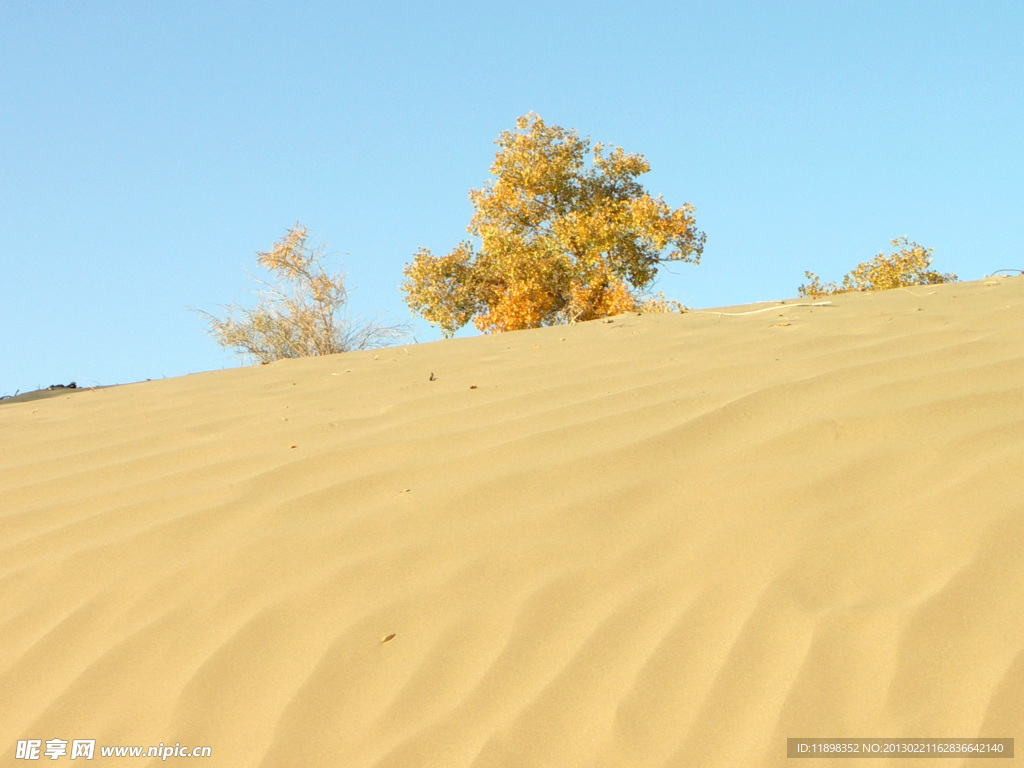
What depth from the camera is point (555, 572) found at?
2174 mm

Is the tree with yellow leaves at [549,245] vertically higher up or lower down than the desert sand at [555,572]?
higher up

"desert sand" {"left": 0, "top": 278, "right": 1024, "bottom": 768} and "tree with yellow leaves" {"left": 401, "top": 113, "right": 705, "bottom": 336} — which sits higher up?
"tree with yellow leaves" {"left": 401, "top": 113, "right": 705, "bottom": 336}

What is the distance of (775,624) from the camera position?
1.90 metres

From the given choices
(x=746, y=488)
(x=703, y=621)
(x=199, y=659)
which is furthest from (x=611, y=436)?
(x=199, y=659)

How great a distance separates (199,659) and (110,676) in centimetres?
18

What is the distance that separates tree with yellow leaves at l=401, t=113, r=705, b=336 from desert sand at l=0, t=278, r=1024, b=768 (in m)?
14.4

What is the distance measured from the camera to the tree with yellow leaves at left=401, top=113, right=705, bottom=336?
1808cm

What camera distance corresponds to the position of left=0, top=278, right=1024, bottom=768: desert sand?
1.76m

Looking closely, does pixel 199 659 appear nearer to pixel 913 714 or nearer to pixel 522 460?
pixel 522 460

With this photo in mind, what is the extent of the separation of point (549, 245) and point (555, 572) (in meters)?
16.6

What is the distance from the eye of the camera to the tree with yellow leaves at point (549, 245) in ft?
59.3

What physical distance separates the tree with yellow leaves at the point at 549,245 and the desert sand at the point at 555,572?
47.3 ft

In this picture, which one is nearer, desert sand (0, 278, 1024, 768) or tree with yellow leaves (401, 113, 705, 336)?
desert sand (0, 278, 1024, 768)

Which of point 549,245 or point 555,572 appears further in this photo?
point 549,245
